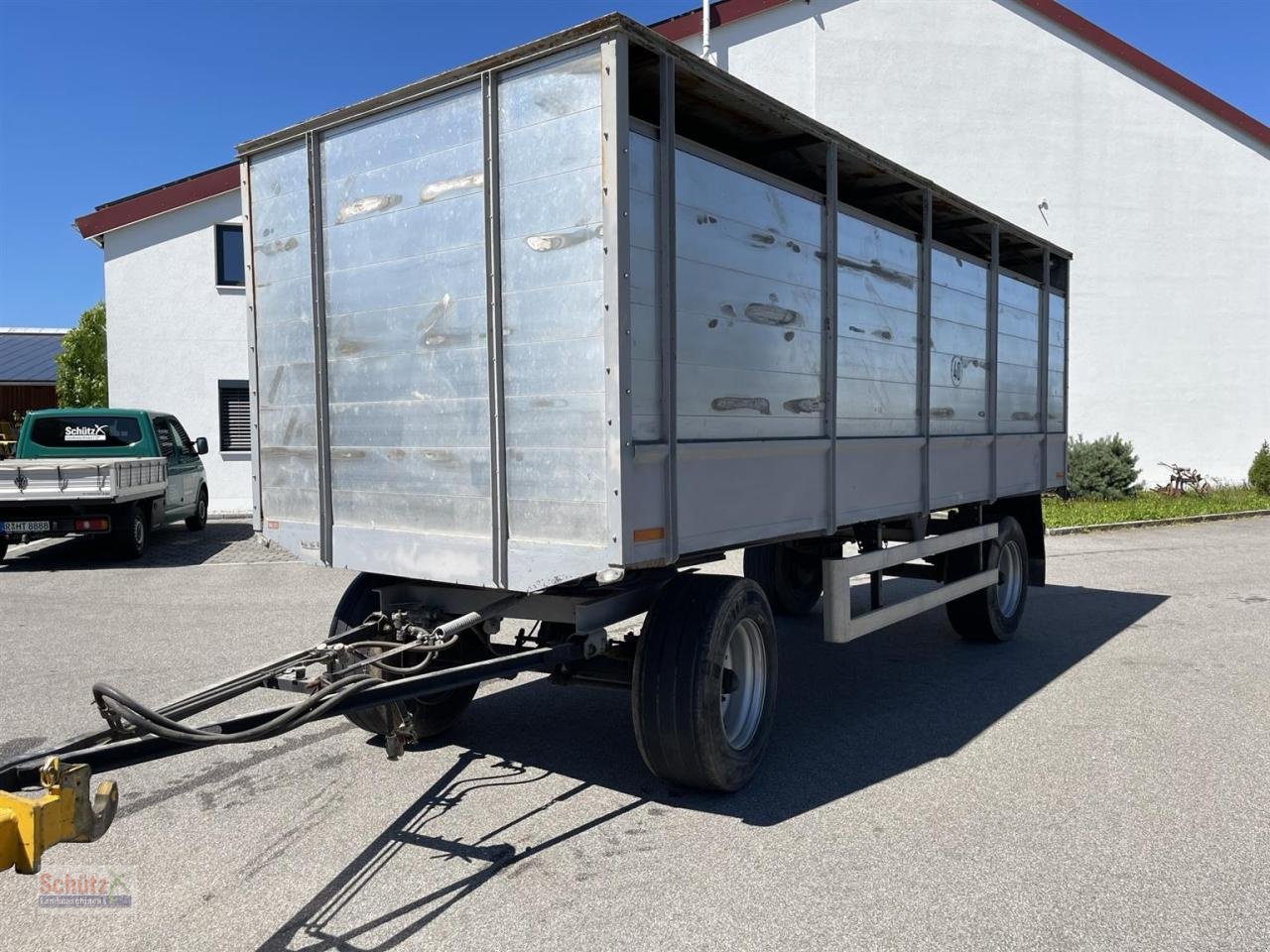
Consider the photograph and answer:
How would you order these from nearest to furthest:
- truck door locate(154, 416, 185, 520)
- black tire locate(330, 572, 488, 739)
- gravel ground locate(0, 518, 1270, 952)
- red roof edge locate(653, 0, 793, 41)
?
gravel ground locate(0, 518, 1270, 952) < black tire locate(330, 572, 488, 739) < truck door locate(154, 416, 185, 520) < red roof edge locate(653, 0, 793, 41)

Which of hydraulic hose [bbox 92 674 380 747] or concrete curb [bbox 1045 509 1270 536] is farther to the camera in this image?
concrete curb [bbox 1045 509 1270 536]

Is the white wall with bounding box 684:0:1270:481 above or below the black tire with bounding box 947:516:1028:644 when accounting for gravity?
above

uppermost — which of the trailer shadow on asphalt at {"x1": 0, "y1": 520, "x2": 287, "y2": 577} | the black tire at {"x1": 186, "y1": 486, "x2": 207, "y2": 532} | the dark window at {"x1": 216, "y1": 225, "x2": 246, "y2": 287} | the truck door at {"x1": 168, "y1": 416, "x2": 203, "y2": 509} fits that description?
the dark window at {"x1": 216, "y1": 225, "x2": 246, "y2": 287}

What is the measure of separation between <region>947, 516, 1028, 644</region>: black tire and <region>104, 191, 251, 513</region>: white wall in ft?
48.3

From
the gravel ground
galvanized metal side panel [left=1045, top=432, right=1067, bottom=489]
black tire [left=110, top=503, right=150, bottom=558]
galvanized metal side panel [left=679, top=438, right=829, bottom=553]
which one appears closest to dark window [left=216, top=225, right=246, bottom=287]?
black tire [left=110, top=503, right=150, bottom=558]

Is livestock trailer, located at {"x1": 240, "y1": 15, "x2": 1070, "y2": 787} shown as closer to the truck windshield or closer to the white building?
the truck windshield

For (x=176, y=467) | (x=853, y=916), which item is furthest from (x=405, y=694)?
(x=176, y=467)

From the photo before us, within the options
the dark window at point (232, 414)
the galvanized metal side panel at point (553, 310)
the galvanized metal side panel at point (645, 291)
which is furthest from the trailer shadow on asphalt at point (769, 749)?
the dark window at point (232, 414)

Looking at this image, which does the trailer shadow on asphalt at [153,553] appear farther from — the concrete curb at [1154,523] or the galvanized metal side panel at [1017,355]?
the concrete curb at [1154,523]

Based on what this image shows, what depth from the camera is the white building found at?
1859 cm

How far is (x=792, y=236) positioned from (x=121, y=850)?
4.13m

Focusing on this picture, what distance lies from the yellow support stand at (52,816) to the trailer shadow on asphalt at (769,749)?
35.3 inches

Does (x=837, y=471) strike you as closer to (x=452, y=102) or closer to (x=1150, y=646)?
(x=452, y=102)

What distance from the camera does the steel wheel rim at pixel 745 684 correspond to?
477cm
